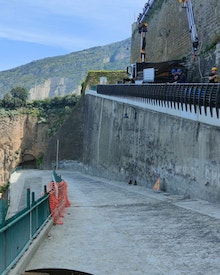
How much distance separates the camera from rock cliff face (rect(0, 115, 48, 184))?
56.4 meters

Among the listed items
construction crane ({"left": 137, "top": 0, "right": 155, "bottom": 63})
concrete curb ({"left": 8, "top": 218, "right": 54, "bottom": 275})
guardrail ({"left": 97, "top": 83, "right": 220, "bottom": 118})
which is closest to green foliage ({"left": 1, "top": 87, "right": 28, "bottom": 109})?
construction crane ({"left": 137, "top": 0, "right": 155, "bottom": 63})

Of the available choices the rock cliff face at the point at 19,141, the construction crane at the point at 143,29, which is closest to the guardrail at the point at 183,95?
the construction crane at the point at 143,29

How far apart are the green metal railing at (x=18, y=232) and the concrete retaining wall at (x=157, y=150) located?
20.7 feet

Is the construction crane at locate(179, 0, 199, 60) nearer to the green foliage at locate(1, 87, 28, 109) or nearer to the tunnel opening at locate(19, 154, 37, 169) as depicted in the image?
the green foliage at locate(1, 87, 28, 109)

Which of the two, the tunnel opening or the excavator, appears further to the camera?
the tunnel opening

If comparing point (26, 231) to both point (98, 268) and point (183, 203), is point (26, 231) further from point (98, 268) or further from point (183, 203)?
Result: point (183, 203)

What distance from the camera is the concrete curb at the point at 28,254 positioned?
17.9ft

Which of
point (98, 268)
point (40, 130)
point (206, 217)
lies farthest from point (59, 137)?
point (98, 268)

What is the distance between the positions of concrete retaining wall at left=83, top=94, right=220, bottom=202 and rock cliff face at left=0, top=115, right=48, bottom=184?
2400 centimetres

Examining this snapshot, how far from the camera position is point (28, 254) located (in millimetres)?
6176

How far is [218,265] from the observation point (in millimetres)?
5996

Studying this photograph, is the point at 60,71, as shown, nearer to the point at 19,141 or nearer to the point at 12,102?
the point at 12,102

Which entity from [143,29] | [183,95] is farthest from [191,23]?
[143,29]

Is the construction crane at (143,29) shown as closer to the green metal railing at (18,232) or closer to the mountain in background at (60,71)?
the green metal railing at (18,232)
